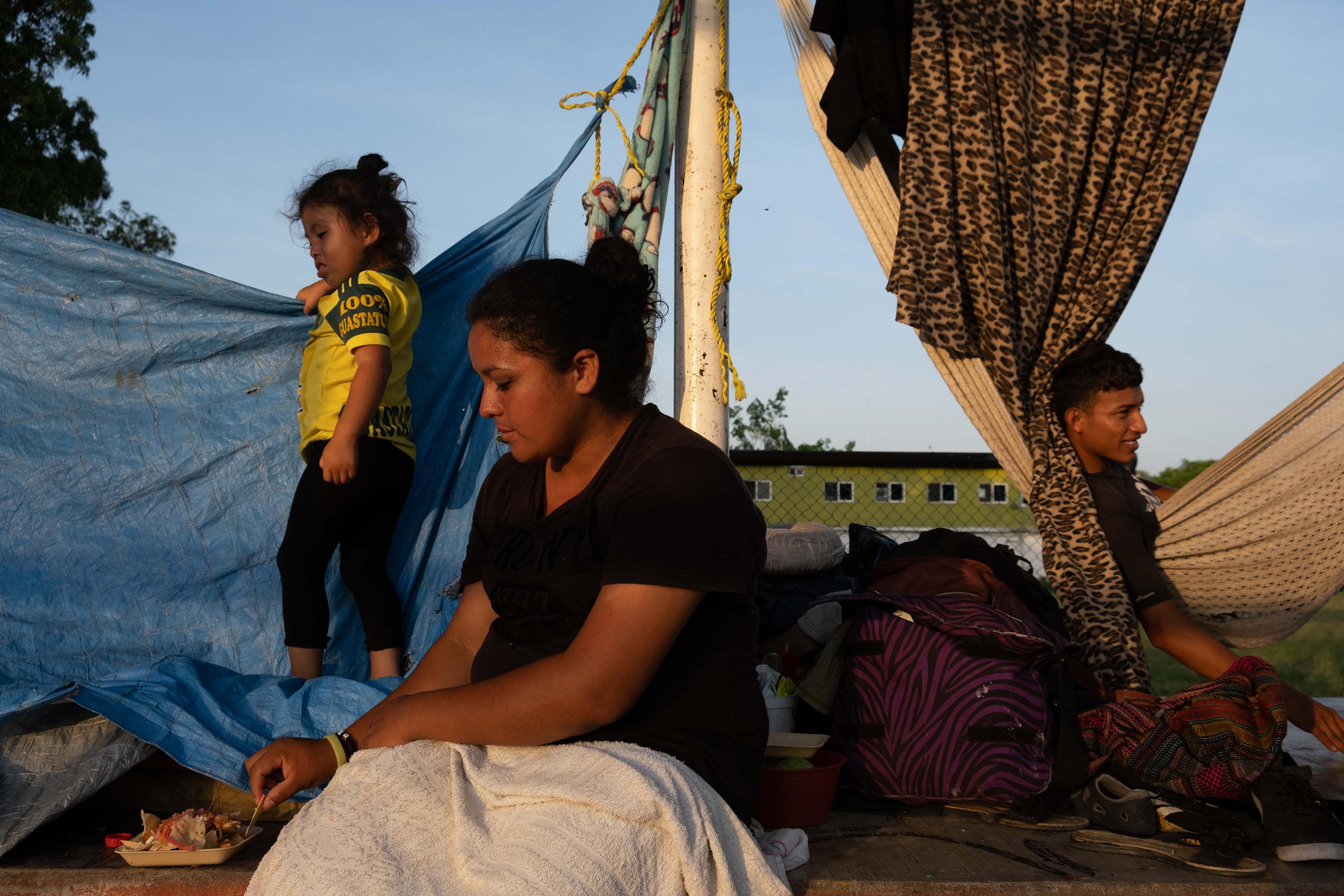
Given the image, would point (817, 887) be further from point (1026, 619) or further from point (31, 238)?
point (31, 238)

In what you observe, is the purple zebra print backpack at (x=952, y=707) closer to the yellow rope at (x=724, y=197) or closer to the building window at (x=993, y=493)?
the yellow rope at (x=724, y=197)

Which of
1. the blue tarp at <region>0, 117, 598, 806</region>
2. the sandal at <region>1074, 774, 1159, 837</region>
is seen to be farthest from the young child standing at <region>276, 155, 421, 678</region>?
the sandal at <region>1074, 774, 1159, 837</region>

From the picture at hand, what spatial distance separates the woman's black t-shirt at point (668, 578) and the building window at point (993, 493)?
15.2 metres

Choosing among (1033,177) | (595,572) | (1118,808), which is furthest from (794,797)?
(1033,177)

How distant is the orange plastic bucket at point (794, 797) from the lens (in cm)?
219

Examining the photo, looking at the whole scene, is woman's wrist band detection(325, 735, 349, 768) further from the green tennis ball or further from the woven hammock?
the woven hammock

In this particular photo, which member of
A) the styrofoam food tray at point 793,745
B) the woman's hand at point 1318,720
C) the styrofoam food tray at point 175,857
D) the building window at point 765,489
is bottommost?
the styrofoam food tray at point 175,857

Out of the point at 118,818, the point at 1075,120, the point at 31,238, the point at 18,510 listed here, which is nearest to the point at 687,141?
the point at 1075,120

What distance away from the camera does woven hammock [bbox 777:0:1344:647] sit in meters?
3.15

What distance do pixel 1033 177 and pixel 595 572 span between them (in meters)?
2.45

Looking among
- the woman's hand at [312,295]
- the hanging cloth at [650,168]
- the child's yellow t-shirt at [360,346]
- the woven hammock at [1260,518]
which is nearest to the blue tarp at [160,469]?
the woman's hand at [312,295]

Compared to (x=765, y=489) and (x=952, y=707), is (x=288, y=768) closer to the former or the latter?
(x=952, y=707)

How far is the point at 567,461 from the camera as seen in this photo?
190cm

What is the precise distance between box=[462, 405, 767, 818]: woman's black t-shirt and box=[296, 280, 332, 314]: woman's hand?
1.62m
